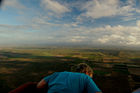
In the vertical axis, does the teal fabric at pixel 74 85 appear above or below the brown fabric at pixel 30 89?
above

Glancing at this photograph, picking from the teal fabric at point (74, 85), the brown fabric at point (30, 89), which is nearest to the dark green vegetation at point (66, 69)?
the brown fabric at point (30, 89)

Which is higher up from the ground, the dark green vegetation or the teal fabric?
the teal fabric

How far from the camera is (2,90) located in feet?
20.3

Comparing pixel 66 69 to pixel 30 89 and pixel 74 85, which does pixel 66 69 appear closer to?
pixel 30 89

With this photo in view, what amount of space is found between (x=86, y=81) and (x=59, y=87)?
0.35 meters

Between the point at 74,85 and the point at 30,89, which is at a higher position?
the point at 74,85

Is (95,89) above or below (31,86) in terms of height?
above

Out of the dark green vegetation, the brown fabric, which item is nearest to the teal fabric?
the brown fabric

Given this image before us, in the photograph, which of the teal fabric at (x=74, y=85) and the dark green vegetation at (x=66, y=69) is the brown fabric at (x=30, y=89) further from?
the dark green vegetation at (x=66, y=69)

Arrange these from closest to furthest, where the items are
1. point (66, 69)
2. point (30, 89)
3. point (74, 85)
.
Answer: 1. point (74, 85)
2. point (30, 89)
3. point (66, 69)

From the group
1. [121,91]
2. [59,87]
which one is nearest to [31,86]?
[59,87]

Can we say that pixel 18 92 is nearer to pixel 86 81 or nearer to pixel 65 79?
pixel 65 79

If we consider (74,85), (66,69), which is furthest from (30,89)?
(66,69)

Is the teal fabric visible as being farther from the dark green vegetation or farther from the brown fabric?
the dark green vegetation
